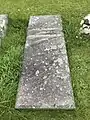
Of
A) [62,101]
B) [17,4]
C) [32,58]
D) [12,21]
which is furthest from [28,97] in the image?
[17,4]

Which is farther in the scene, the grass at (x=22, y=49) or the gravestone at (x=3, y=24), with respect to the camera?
the gravestone at (x=3, y=24)

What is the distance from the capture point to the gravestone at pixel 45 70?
8.87 ft

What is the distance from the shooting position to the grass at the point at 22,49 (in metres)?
2.67

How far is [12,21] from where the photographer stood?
398 cm

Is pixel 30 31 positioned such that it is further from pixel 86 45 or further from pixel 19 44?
pixel 86 45

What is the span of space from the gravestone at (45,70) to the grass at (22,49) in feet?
0.25

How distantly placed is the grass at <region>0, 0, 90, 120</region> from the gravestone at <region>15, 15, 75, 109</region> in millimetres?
76

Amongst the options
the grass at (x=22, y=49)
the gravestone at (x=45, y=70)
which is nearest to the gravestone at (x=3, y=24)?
the grass at (x=22, y=49)

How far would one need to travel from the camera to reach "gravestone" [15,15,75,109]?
2.70 metres

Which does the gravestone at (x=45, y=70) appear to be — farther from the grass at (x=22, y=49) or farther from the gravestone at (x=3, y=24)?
the gravestone at (x=3, y=24)

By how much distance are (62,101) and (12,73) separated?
64 centimetres

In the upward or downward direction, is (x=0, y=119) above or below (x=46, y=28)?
below

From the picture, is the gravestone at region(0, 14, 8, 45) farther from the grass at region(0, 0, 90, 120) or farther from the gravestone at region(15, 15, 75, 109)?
the gravestone at region(15, 15, 75, 109)

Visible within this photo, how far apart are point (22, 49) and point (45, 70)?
50 cm
